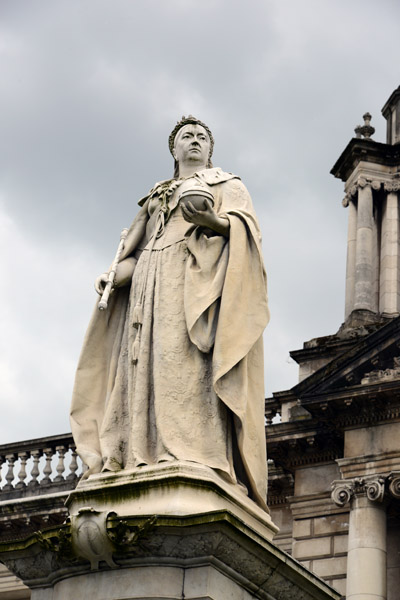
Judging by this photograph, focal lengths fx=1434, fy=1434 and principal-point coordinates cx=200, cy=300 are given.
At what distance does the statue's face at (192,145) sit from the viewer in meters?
10.1

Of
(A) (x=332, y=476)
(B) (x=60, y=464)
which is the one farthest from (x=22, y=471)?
(A) (x=332, y=476)

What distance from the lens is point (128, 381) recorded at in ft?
30.4

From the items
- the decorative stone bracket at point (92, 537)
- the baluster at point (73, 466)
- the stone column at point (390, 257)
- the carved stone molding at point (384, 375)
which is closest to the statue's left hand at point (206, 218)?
the decorative stone bracket at point (92, 537)

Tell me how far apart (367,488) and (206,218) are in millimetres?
18226

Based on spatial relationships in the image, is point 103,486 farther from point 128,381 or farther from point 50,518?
point 50,518

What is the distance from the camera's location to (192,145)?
10156mm

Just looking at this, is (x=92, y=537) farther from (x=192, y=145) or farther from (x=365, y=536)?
(x=365, y=536)

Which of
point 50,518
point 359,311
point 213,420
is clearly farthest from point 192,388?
point 359,311

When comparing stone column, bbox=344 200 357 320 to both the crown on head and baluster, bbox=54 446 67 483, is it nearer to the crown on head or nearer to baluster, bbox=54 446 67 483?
baluster, bbox=54 446 67 483

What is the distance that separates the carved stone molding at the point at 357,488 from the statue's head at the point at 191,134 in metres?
17.3

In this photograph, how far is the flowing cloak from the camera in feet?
29.6

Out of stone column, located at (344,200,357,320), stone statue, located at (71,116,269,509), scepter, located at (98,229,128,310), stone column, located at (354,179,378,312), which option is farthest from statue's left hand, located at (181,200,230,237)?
stone column, located at (344,200,357,320)

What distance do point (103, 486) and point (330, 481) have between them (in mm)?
20078

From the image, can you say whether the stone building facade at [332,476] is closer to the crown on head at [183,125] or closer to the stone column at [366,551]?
the stone column at [366,551]
